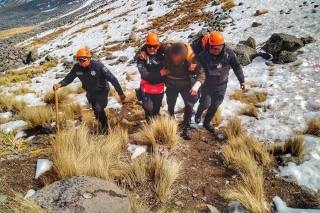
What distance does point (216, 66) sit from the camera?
14.7 feet

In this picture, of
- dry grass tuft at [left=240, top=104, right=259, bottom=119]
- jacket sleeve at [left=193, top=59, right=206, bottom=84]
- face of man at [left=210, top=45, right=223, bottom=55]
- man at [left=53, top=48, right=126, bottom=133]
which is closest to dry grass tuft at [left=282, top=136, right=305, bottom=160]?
dry grass tuft at [left=240, top=104, right=259, bottom=119]

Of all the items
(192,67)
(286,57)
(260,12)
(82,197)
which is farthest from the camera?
(260,12)

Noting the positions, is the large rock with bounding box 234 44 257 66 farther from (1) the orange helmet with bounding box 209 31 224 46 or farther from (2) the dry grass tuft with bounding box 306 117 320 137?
(1) the orange helmet with bounding box 209 31 224 46

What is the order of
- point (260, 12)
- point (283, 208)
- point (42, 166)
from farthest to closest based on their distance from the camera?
point (260, 12) → point (42, 166) → point (283, 208)

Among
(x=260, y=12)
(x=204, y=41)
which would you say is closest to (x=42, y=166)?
(x=204, y=41)

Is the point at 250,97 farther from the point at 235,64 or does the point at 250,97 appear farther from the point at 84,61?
the point at 84,61

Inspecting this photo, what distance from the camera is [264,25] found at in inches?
415

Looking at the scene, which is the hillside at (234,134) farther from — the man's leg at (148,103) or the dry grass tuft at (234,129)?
the man's leg at (148,103)

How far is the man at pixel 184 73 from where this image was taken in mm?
4172

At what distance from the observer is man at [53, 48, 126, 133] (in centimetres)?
452

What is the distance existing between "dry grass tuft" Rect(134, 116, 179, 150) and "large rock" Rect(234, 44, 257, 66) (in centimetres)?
479

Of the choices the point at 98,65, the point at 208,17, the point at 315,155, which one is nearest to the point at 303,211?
the point at 315,155

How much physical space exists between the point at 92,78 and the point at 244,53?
5521 millimetres

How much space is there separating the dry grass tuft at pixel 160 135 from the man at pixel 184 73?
1.46ft
